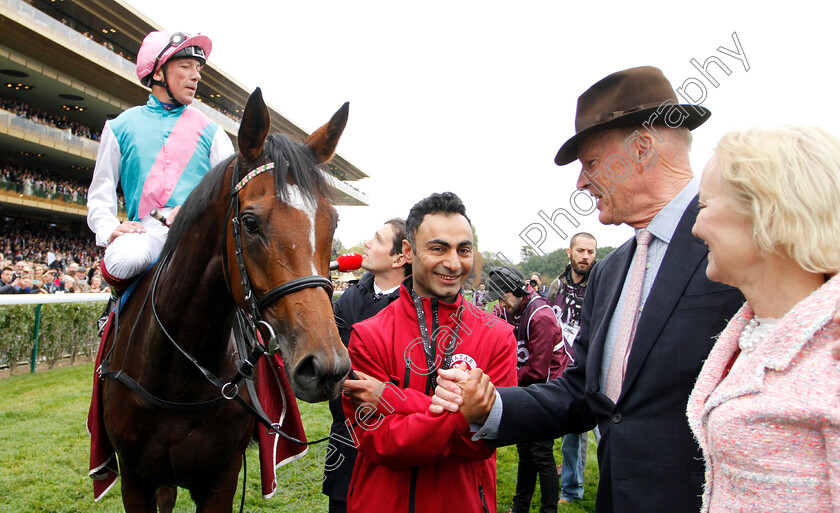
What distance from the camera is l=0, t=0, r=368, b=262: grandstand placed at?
19172 mm

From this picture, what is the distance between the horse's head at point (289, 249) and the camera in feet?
5.46

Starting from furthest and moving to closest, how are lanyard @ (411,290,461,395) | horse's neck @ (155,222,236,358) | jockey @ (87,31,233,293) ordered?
jockey @ (87,31,233,293), horse's neck @ (155,222,236,358), lanyard @ (411,290,461,395)

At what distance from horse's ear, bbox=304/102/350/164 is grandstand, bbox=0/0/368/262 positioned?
19.4 metres

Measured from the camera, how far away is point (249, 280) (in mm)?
1959

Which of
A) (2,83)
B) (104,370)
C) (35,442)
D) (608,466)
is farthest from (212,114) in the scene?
(608,466)

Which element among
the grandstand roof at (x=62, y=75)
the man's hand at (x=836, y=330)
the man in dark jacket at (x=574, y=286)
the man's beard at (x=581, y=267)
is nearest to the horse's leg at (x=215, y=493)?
the man's hand at (x=836, y=330)

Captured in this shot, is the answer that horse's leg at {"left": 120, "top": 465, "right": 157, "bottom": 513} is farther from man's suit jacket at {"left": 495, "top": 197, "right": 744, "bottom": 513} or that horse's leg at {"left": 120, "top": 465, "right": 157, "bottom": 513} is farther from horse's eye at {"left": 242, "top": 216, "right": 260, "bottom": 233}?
man's suit jacket at {"left": 495, "top": 197, "right": 744, "bottom": 513}

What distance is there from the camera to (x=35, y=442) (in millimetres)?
5066

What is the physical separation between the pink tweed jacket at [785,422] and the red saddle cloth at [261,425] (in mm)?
2235

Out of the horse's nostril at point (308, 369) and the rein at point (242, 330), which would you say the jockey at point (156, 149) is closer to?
the rein at point (242, 330)

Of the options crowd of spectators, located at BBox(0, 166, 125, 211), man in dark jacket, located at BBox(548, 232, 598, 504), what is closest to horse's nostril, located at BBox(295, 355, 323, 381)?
man in dark jacket, located at BBox(548, 232, 598, 504)

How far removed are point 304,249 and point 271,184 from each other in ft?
1.20

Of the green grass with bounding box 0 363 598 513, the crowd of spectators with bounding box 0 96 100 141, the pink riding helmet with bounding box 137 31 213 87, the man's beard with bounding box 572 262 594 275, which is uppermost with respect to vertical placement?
the crowd of spectators with bounding box 0 96 100 141

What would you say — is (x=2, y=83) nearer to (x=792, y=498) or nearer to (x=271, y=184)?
(x=271, y=184)
